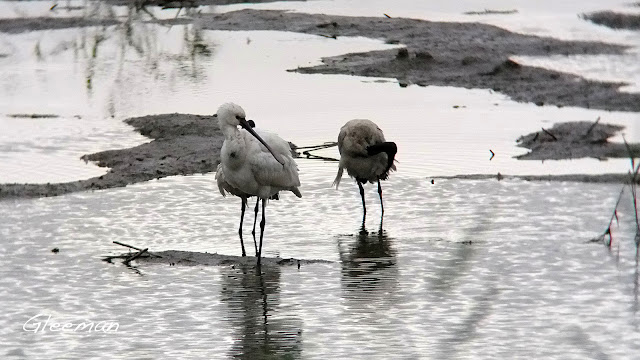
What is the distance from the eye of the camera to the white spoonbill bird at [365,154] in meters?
11.1

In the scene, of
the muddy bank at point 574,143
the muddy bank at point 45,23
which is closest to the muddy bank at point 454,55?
the muddy bank at point 574,143

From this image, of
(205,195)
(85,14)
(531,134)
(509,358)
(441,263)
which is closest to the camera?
(509,358)

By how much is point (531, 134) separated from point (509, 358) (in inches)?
263

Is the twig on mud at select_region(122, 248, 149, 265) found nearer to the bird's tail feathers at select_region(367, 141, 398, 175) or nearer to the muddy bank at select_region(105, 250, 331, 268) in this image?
the muddy bank at select_region(105, 250, 331, 268)

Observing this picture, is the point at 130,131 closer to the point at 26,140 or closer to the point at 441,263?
the point at 26,140

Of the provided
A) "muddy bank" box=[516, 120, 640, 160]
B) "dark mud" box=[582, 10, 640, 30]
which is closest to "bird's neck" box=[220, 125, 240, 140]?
"muddy bank" box=[516, 120, 640, 160]

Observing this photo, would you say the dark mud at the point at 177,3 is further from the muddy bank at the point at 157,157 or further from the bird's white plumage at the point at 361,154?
the bird's white plumage at the point at 361,154

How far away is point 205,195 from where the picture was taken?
11.3 m

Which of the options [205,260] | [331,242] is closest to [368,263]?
[331,242]

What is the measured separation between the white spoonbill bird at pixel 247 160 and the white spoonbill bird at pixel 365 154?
3.96 ft

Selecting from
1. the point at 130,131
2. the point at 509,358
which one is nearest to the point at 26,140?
the point at 130,131

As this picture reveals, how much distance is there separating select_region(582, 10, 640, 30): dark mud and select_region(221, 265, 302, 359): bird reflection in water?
44.4 ft

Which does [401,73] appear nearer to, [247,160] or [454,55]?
[454,55]
